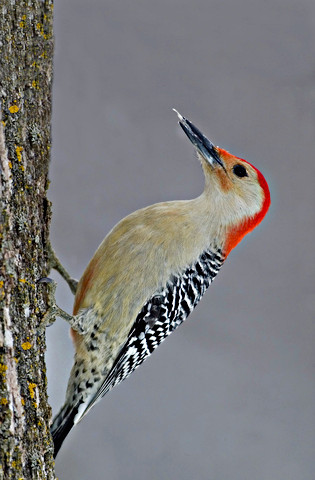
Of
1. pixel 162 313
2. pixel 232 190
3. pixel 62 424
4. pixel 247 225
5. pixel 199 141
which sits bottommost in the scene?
pixel 62 424

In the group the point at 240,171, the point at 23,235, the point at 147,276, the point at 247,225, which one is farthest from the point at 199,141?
the point at 23,235

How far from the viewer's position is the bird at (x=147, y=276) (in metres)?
1.47

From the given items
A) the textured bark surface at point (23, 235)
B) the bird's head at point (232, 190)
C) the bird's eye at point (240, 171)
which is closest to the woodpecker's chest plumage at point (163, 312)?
the bird's head at point (232, 190)

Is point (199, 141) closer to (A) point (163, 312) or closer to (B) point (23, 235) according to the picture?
(A) point (163, 312)

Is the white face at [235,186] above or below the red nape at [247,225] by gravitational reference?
above

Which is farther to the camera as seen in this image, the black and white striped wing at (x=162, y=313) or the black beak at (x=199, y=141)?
the black beak at (x=199, y=141)

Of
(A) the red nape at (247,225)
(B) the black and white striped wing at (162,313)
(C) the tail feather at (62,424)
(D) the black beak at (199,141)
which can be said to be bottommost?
(C) the tail feather at (62,424)

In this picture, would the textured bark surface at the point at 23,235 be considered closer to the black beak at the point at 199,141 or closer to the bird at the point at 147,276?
the bird at the point at 147,276

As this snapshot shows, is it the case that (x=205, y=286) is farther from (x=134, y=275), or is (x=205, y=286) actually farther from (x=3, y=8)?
(x=3, y=8)

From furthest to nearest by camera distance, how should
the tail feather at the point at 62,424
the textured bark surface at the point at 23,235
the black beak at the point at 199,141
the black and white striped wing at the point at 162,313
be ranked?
1. the black beak at the point at 199,141
2. the black and white striped wing at the point at 162,313
3. the tail feather at the point at 62,424
4. the textured bark surface at the point at 23,235

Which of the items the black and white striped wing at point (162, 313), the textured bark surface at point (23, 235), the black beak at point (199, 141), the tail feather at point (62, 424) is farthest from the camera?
the black beak at point (199, 141)

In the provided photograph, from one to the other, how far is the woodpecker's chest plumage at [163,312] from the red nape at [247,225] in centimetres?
6

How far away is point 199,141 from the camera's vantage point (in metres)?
1.65

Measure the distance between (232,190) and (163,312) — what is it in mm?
472
